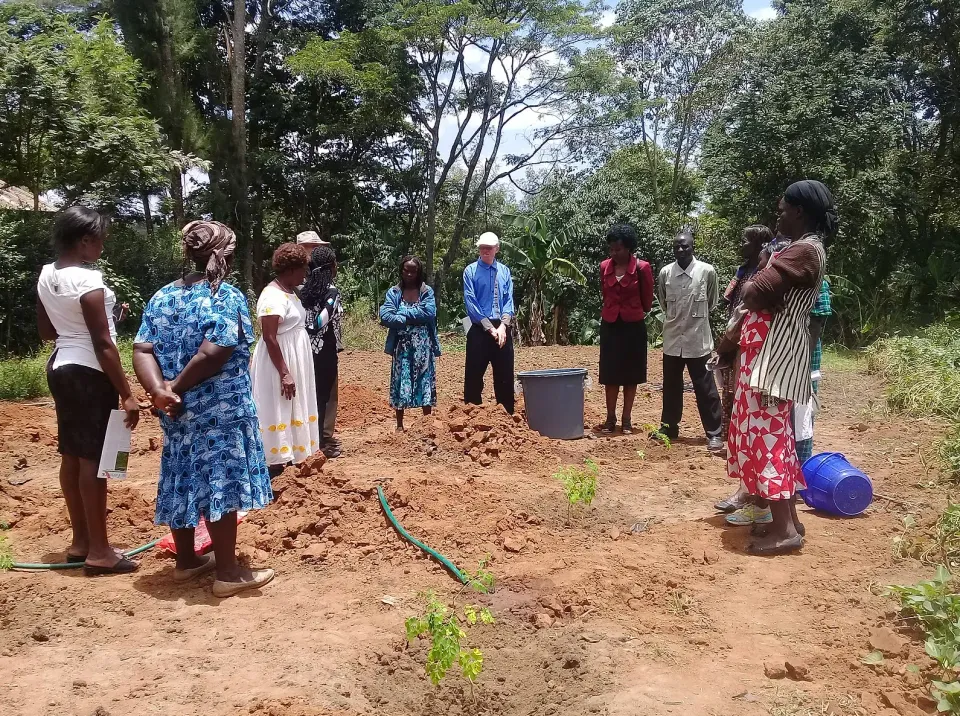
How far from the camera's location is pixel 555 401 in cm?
674

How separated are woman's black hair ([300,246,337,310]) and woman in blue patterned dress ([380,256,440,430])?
3.24ft

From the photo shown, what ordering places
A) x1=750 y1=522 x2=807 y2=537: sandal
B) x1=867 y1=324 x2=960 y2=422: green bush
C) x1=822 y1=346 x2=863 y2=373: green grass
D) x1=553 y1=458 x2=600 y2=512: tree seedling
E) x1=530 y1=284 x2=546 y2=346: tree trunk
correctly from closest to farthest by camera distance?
x1=750 y1=522 x2=807 y2=537: sandal
x1=553 y1=458 x2=600 y2=512: tree seedling
x1=867 y1=324 x2=960 y2=422: green bush
x1=822 y1=346 x2=863 y2=373: green grass
x1=530 y1=284 x2=546 y2=346: tree trunk

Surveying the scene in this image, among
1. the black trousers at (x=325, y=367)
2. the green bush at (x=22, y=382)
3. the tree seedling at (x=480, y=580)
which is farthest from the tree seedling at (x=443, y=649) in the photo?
the green bush at (x=22, y=382)

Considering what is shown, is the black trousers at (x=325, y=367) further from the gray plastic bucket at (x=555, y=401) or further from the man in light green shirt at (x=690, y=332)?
the man in light green shirt at (x=690, y=332)

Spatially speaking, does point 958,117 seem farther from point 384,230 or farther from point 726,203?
point 384,230

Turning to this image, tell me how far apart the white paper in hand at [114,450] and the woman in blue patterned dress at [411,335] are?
3201 mm

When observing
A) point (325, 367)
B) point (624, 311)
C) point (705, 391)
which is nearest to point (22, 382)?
point (325, 367)

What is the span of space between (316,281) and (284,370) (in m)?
1.23

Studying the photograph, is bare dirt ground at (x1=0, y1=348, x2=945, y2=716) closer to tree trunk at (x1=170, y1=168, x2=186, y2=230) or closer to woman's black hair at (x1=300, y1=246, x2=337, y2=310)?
woman's black hair at (x1=300, y1=246, x2=337, y2=310)

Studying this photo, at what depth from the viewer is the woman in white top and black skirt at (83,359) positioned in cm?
362

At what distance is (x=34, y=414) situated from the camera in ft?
26.6

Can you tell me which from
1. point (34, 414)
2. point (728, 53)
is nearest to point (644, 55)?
point (728, 53)

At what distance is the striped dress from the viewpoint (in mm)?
3836

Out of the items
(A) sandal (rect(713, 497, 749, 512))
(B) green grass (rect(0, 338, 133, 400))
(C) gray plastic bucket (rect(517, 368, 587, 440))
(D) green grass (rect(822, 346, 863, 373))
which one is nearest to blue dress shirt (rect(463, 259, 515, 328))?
(C) gray plastic bucket (rect(517, 368, 587, 440))
